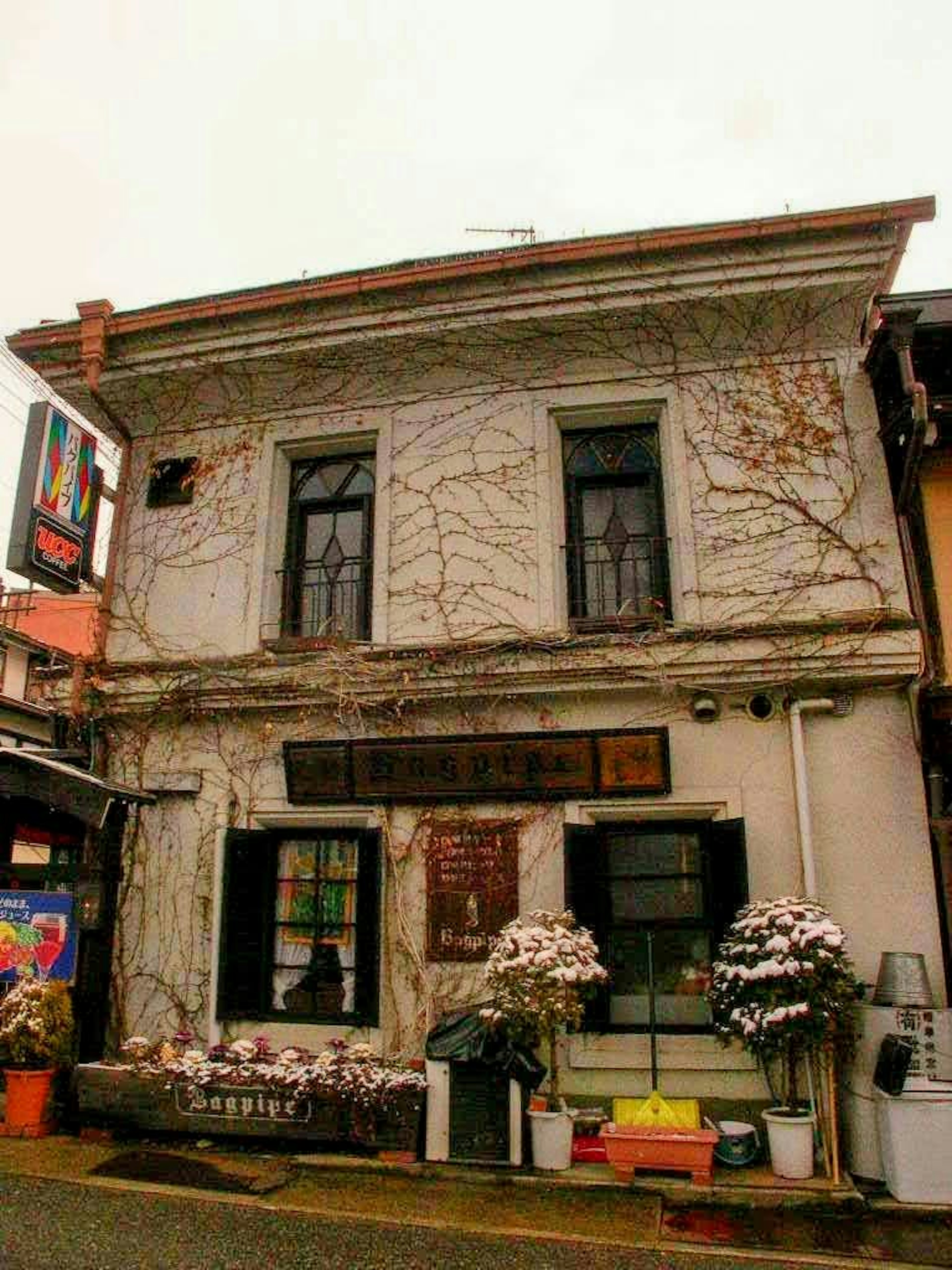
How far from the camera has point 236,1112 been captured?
6.98 meters

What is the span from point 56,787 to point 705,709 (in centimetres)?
556

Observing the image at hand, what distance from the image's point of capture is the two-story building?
7539 mm

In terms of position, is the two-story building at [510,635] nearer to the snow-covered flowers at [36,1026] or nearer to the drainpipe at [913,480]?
the drainpipe at [913,480]

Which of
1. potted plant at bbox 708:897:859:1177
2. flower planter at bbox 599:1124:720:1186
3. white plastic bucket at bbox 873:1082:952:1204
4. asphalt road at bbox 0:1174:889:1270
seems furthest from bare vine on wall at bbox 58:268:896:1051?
white plastic bucket at bbox 873:1082:952:1204

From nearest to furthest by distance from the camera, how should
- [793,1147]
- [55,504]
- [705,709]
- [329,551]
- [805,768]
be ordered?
[793,1147] → [805,768] → [705,709] → [55,504] → [329,551]

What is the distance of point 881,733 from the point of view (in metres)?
7.47

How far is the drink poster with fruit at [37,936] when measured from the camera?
7766 millimetres

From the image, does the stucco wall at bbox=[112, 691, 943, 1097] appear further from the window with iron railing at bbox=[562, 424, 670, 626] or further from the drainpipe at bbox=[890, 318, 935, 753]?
the window with iron railing at bbox=[562, 424, 670, 626]

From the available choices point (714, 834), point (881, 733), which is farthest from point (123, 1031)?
point (881, 733)

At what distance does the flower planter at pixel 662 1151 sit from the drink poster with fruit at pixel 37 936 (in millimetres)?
4702

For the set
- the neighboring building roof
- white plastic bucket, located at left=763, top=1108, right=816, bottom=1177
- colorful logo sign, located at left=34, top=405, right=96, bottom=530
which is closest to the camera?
white plastic bucket, located at left=763, top=1108, right=816, bottom=1177

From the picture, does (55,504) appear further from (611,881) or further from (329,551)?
(611,881)

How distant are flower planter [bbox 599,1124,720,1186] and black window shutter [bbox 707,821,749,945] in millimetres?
1487

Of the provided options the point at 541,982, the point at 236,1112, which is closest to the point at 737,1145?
the point at 541,982
